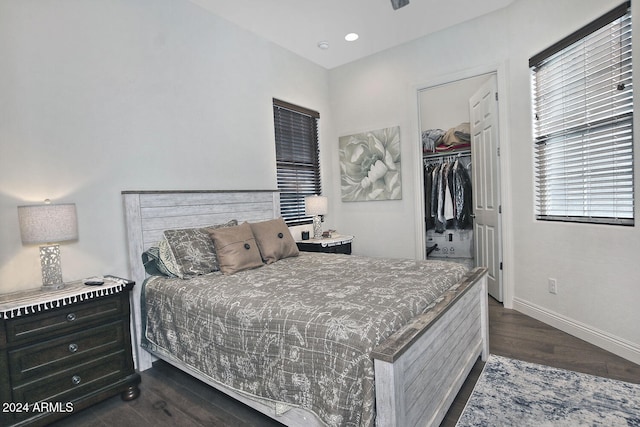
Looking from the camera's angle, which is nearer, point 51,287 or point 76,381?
point 76,381

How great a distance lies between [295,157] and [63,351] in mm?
2954

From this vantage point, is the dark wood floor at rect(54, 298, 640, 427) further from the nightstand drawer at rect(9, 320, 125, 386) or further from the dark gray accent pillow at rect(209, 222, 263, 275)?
the dark gray accent pillow at rect(209, 222, 263, 275)

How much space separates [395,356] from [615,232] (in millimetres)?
2268

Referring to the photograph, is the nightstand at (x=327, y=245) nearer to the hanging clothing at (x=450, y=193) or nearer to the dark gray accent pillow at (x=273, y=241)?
the dark gray accent pillow at (x=273, y=241)

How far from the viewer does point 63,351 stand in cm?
190

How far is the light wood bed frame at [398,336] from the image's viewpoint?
127 cm

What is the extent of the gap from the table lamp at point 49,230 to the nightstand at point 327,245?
88.2 inches

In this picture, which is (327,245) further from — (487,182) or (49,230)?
(49,230)

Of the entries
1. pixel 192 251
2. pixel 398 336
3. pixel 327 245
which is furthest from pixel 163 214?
pixel 398 336

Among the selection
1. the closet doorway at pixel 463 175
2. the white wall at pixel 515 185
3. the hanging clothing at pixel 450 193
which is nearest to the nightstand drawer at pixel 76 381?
the white wall at pixel 515 185

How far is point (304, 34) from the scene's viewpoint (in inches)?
145

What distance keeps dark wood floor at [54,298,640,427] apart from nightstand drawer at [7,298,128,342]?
56 cm

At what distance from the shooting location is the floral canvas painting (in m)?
4.20

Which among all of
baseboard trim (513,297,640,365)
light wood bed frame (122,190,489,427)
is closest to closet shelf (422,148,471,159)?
baseboard trim (513,297,640,365)
